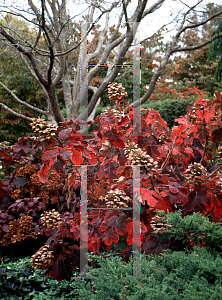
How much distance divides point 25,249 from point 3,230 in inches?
17.5

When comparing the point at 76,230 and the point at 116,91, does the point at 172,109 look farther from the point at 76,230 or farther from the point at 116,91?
the point at 76,230

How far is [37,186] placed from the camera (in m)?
3.04

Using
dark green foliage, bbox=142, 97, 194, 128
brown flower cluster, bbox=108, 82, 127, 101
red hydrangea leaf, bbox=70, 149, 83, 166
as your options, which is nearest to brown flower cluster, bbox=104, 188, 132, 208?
red hydrangea leaf, bbox=70, 149, 83, 166

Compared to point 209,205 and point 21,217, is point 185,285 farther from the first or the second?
point 21,217

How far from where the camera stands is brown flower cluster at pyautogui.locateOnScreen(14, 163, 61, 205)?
117 inches

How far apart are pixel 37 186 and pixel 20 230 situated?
51 cm

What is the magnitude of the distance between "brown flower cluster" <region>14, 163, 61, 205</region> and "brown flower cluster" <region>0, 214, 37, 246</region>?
12.1 inches

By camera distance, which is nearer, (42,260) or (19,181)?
(42,260)

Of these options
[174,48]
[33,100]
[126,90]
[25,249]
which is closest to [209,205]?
[126,90]

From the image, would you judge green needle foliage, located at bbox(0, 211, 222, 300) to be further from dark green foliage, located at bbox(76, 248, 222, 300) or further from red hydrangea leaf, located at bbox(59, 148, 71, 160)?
red hydrangea leaf, located at bbox(59, 148, 71, 160)

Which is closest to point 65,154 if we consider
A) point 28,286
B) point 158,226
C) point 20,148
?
point 158,226

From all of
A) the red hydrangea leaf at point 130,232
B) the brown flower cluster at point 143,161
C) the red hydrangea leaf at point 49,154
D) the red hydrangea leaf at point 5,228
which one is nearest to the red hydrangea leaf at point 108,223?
the red hydrangea leaf at point 130,232

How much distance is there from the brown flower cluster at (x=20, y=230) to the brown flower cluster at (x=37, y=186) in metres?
0.31

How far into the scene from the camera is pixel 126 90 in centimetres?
193
